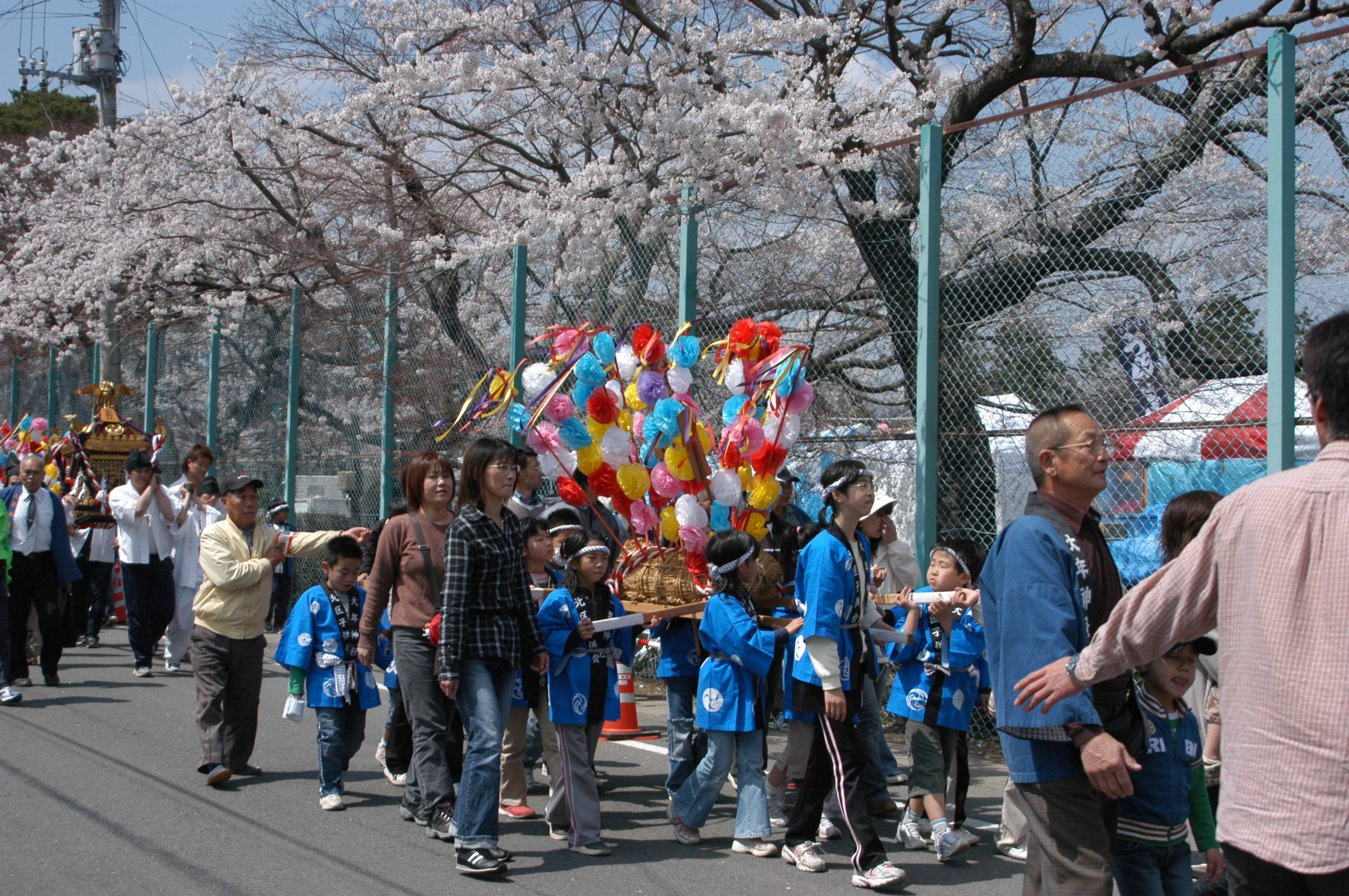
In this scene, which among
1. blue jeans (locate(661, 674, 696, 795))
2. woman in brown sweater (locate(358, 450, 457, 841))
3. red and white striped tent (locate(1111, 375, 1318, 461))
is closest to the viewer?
woman in brown sweater (locate(358, 450, 457, 841))

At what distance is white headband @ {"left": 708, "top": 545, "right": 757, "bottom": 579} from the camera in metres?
5.93

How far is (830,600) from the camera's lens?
5.33 m

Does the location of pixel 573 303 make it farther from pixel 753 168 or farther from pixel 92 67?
pixel 92 67

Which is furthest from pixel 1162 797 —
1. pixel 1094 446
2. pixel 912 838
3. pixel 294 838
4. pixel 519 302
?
pixel 519 302

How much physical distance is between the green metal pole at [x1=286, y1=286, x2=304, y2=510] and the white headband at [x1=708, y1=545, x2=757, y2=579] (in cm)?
1029

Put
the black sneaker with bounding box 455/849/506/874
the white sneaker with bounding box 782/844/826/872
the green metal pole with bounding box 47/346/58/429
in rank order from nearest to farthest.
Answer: the black sneaker with bounding box 455/849/506/874, the white sneaker with bounding box 782/844/826/872, the green metal pole with bounding box 47/346/58/429

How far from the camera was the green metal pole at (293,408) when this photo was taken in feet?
49.6

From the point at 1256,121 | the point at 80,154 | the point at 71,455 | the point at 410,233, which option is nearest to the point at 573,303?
the point at 410,233

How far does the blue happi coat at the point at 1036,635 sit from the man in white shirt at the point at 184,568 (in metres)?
8.31

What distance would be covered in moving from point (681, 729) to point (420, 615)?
1.53 metres

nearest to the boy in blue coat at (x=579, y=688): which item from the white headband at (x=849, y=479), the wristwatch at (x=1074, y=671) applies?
the white headband at (x=849, y=479)

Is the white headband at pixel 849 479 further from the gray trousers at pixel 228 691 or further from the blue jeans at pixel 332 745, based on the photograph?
the gray trousers at pixel 228 691

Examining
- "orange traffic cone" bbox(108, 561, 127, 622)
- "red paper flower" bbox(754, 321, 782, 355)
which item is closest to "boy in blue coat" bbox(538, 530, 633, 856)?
"red paper flower" bbox(754, 321, 782, 355)

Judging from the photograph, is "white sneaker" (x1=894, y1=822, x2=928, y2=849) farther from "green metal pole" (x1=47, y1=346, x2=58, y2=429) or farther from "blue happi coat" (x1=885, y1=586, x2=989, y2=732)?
"green metal pole" (x1=47, y1=346, x2=58, y2=429)
